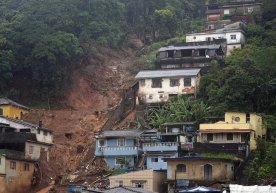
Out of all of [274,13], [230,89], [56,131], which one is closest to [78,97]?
[56,131]

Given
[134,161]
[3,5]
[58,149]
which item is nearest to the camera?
[134,161]

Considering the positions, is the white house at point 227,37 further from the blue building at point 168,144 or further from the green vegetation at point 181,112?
the blue building at point 168,144

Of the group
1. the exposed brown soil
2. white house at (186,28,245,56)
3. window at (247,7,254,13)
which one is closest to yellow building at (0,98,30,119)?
the exposed brown soil

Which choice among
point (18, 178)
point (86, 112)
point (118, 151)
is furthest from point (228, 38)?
point (18, 178)

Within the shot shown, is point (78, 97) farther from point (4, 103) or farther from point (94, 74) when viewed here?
point (4, 103)

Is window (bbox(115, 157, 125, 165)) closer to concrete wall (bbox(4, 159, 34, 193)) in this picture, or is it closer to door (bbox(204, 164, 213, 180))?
concrete wall (bbox(4, 159, 34, 193))

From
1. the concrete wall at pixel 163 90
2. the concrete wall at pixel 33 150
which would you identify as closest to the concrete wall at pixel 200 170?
the concrete wall at pixel 33 150
